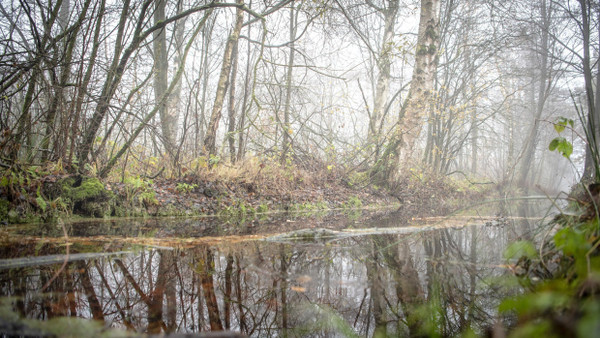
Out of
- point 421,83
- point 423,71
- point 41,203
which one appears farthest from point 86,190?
point 423,71

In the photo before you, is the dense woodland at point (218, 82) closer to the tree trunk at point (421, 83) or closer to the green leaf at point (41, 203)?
→ the tree trunk at point (421, 83)

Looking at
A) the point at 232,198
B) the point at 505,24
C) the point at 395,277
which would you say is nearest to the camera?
the point at 395,277

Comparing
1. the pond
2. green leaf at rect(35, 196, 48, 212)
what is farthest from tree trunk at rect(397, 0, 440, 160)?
green leaf at rect(35, 196, 48, 212)

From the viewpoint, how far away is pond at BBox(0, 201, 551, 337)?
1.45m

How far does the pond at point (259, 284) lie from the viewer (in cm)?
145

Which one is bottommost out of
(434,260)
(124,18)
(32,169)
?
(434,260)

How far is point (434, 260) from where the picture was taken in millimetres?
2529

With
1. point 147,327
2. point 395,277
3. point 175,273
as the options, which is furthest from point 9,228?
point 395,277

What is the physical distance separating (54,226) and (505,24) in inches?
498

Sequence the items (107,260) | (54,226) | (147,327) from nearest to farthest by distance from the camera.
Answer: (147,327) → (107,260) → (54,226)

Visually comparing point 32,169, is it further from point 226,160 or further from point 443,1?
point 443,1

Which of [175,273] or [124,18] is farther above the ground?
[124,18]

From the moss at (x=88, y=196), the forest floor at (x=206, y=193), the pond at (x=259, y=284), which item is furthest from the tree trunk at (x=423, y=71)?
the moss at (x=88, y=196)

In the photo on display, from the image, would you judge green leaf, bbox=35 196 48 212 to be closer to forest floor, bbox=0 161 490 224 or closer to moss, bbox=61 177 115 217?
forest floor, bbox=0 161 490 224
